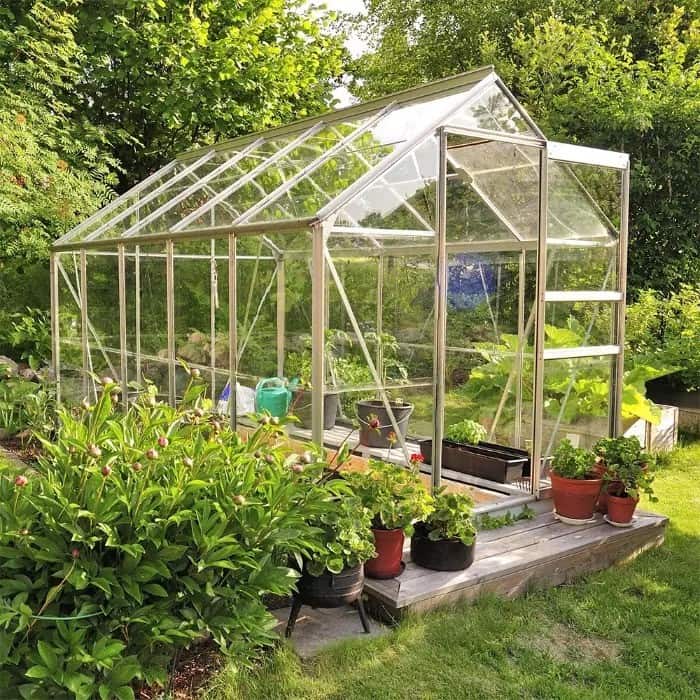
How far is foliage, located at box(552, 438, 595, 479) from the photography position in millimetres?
4406

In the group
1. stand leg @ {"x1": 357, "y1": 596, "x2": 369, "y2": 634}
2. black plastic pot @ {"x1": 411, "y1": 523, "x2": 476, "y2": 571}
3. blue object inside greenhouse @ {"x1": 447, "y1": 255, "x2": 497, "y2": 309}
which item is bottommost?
stand leg @ {"x1": 357, "y1": 596, "x2": 369, "y2": 634}

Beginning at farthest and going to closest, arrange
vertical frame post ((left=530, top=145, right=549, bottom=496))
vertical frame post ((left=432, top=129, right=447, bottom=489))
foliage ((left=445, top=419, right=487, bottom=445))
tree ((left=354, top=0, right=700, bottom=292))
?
tree ((left=354, top=0, right=700, bottom=292)), foliage ((left=445, top=419, right=487, bottom=445)), vertical frame post ((left=530, top=145, right=549, bottom=496)), vertical frame post ((left=432, top=129, right=447, bottom=489))

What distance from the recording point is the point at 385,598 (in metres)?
3.45

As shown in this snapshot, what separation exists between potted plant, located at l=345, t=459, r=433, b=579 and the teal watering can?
3.55 feet

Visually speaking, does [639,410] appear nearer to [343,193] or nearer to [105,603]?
[343,193]

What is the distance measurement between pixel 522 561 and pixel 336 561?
4.05 ft

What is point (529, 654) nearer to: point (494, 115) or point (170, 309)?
point (494, 115)

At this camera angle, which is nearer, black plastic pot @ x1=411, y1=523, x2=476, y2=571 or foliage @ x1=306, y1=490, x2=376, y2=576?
foliage @ x1=306, y1=490, x2=376, y2=576

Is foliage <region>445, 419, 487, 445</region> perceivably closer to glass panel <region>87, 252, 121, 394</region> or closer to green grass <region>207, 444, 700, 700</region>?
green grass <region>207, 444, 700, 700</region>

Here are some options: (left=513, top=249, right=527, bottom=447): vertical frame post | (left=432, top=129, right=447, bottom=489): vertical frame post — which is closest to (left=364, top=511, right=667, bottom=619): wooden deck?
(left=432, top=129, right=447, bottom=489): vertical frame post

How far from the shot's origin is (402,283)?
542 centimetres

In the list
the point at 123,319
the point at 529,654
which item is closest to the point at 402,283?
the point at 123,319

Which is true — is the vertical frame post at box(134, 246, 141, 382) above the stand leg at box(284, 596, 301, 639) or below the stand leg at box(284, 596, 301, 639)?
above

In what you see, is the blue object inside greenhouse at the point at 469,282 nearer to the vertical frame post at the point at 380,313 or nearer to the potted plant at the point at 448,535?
the vertical frame post at the point at 380,313
